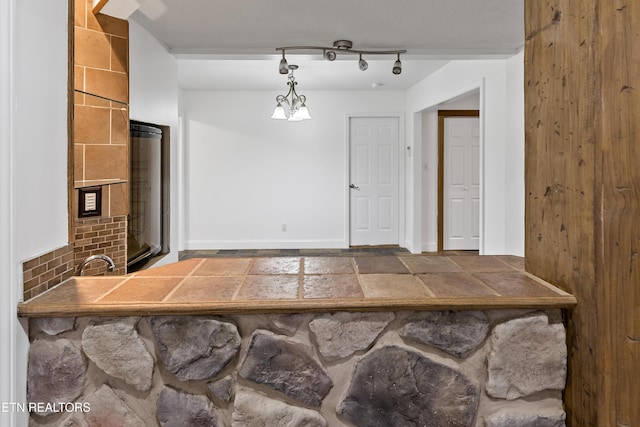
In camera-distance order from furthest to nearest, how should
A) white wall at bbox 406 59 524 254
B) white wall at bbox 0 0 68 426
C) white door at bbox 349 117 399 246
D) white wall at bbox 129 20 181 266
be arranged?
white door at bbox 349 117 399 246 < white wall at bbox 406 59 524 254 < white wall at bbox 129 20 181 266 < white wall at bbox 0 0 68 426

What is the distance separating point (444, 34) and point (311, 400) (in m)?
3.12

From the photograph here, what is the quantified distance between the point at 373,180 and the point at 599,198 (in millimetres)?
5670

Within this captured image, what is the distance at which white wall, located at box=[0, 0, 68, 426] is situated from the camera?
91cm

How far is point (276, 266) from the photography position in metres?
1.34

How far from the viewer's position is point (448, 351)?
1.01 meters

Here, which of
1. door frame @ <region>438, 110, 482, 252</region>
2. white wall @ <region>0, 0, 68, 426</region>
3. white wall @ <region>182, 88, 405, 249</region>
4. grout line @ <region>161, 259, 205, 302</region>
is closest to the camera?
white wall @ <region>0, 0, 68, 426</region>

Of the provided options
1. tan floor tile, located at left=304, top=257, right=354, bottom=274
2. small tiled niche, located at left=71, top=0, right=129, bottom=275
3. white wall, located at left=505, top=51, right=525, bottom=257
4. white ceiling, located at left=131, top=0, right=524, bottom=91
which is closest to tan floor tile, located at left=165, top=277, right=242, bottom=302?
tan floor tile, located at left=304, top=257, right=354, bottom=274

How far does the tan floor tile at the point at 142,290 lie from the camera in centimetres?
100

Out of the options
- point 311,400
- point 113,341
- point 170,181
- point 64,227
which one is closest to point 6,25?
point 64,227

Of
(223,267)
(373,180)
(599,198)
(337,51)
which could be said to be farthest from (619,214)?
(373,180)

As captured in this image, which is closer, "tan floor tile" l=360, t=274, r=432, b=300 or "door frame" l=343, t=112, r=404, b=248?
"tan floor tile" l=360, t=274, r=432, b=300

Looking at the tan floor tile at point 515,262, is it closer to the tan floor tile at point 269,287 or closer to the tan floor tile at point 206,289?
the tan floor tile at point 269,287

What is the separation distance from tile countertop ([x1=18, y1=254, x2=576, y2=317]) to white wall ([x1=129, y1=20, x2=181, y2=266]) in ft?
6.85

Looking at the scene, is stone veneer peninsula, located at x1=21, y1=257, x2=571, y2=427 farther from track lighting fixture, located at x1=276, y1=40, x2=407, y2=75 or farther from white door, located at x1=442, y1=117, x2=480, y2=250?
white door, located at x1=442, y1=117, x2=480, y2=250
